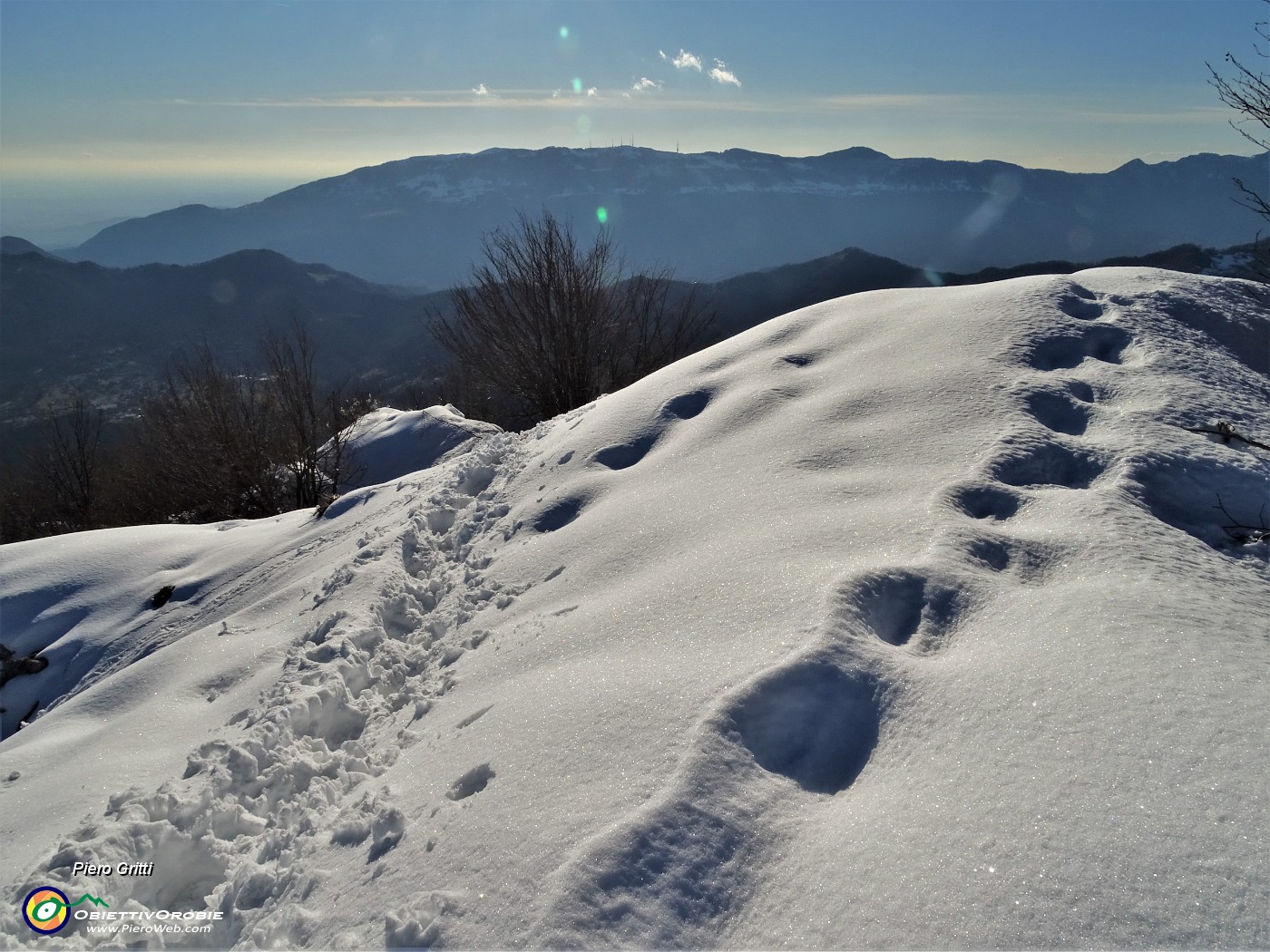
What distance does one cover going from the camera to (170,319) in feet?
331

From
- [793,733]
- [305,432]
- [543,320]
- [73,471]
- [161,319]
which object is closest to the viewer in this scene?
[793,733]

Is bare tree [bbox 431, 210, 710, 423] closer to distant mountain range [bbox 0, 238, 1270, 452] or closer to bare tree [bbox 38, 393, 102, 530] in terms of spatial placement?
bare tree [bbox 38, 393, 102, 530]

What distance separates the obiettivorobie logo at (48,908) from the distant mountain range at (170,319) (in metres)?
→ 52.9

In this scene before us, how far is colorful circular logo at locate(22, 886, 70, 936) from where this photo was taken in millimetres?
2490

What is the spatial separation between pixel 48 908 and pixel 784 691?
2803 millimetres

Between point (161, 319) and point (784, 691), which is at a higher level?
point (161, 319)

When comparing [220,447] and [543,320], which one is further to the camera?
[543,320]

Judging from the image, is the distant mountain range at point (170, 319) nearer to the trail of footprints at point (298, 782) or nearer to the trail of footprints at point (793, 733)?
the trail of footprints at point (298, 782)

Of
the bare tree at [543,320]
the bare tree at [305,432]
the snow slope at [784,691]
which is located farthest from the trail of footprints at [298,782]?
the bare tree at [543,320]

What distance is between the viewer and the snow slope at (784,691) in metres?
1.81

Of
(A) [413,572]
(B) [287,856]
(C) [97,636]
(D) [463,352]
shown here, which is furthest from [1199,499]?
(D) [463,352]

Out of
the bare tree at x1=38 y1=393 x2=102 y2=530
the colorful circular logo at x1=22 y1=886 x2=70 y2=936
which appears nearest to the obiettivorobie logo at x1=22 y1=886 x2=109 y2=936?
the colorful circular logo at x1=22 y1=886 x2=70 y2=936

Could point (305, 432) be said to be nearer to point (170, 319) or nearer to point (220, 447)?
point (220, 447)

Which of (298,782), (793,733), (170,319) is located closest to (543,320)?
(298,782)
